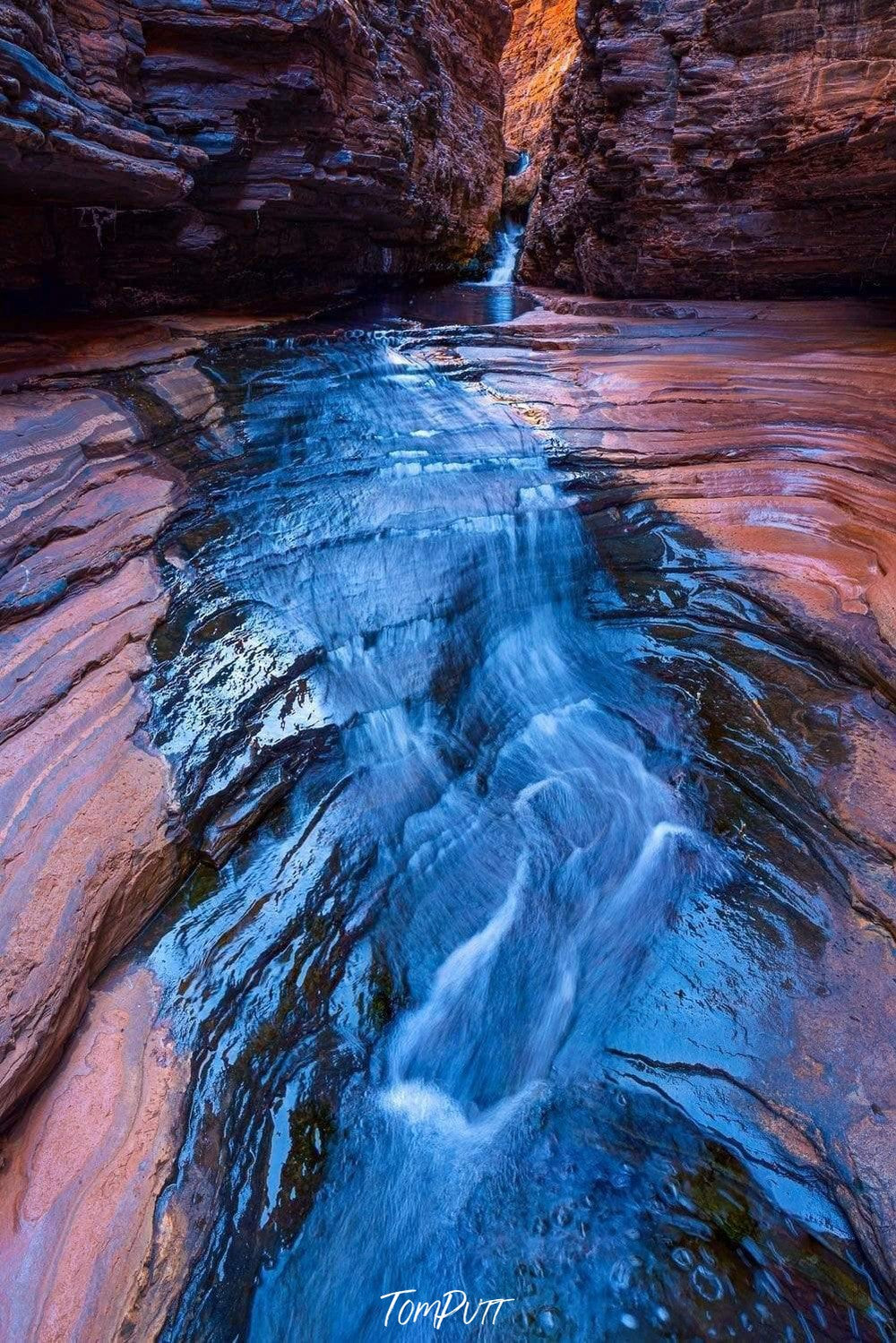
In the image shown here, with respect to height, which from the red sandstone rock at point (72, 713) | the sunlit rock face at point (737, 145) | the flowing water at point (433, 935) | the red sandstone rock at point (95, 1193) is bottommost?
the flowing water at point (433, 935)

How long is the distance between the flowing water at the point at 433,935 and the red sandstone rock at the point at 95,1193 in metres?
0.11

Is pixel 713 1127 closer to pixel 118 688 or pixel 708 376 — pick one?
pixel 118 688

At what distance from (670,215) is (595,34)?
Answer: 8.39 ft

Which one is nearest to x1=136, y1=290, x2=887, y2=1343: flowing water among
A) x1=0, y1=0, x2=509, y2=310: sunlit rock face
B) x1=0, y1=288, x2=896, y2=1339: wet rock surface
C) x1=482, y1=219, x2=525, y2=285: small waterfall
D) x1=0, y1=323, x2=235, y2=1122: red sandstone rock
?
x1=0, y1=288, x2=896, y2=1339: wet rock surface

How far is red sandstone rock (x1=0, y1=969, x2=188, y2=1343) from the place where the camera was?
190 centimetres

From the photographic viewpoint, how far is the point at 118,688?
3400 millimetres

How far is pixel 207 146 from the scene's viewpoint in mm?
6570

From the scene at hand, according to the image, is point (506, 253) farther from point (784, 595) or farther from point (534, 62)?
point (784, 595)

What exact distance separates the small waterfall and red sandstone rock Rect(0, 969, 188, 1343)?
1426 cm

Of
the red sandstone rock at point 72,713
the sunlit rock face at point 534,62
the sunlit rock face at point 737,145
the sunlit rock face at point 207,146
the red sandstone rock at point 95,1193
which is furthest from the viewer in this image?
the sunlit rock face at point 534,62

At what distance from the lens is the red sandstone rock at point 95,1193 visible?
1896 mm

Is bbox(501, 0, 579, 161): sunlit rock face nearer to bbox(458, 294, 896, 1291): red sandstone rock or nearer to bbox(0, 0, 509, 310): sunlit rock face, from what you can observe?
bbox(0, 0, 509, 310): sunlit rock face

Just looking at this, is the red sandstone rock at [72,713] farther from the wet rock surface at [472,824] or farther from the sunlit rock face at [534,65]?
the sunlit rock face at [534,65]

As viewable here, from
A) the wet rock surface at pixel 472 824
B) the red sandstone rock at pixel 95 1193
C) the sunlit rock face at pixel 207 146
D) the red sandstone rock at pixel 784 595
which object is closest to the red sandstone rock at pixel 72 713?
the wet rock surface at pixel 472 824
